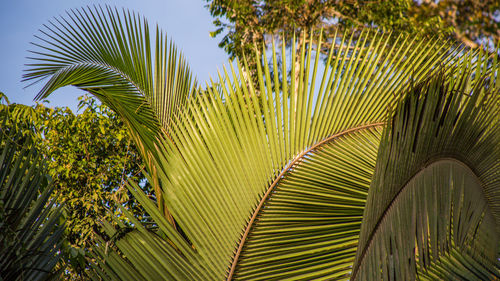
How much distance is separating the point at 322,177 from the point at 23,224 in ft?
3.59

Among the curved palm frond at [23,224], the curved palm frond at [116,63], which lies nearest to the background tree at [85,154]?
the curved palm frond at [116,63]

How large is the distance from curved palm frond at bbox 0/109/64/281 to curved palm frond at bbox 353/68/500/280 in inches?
36.5

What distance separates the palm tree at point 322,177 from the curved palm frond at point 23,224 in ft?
1.07

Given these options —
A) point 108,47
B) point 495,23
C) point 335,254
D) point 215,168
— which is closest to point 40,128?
point 108,47

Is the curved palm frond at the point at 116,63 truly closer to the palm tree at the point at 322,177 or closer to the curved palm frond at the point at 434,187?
the palm tree at the point at 322,177

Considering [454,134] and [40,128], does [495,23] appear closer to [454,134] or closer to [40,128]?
[40,128]

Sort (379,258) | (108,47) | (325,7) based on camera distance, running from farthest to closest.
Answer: (325,7), (108,47), (379,258)

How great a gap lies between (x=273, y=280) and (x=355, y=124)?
2.48ft

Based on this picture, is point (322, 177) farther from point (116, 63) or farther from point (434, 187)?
point (116, 63)

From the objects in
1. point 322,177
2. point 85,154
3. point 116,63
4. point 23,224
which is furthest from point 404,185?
point 85,154

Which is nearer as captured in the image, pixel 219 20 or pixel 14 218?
pixel 14 218

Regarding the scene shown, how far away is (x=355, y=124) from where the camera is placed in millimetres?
2031

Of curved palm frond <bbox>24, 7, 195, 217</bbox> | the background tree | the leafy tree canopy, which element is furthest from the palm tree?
the leafy tree canopy

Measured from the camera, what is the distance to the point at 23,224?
54.5 inches
